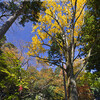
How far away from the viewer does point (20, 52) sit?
7.81 m

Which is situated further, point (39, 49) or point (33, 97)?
point (33, 97)

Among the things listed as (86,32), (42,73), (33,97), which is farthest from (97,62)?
(33,97)

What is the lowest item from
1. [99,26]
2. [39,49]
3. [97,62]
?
[39,49]

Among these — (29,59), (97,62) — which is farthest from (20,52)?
(97,62)

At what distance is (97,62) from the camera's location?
6.26 m

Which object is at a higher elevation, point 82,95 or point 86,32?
point 86,32

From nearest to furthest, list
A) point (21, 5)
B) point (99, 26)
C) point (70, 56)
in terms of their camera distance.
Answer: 1. point (70, 56)
2. point (21, 5)
3. point (99, 26)

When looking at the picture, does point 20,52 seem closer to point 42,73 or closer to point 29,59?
point 29,59

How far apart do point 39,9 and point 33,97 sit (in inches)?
389

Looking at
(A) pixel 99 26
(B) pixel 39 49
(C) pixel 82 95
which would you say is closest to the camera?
(B) pixel 39 49

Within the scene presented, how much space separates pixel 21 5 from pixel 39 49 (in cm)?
310

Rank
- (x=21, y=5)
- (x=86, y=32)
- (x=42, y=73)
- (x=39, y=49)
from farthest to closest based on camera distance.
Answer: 1. (x=42, y=73)
2. (x=86, y=32)
3. (x=39, y=49)
4. (x=21, y=5)

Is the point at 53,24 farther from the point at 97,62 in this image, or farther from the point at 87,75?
the point at 97,62

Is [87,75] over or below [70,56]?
over
